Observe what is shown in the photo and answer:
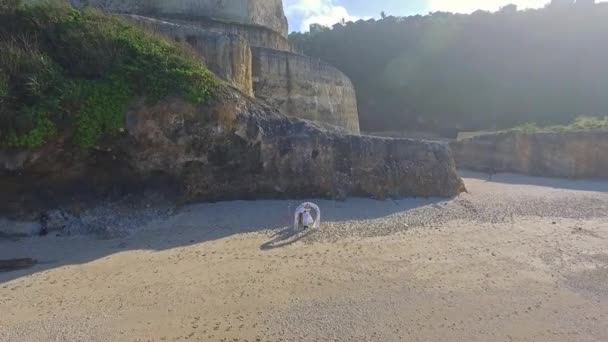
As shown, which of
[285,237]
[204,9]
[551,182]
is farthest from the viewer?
[551,182]

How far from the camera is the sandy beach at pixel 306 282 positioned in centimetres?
517

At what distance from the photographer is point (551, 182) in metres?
20.4

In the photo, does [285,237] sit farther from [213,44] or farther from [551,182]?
[551,182]

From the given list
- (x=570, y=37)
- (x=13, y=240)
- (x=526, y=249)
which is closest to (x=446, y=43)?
(x=570, y=37)

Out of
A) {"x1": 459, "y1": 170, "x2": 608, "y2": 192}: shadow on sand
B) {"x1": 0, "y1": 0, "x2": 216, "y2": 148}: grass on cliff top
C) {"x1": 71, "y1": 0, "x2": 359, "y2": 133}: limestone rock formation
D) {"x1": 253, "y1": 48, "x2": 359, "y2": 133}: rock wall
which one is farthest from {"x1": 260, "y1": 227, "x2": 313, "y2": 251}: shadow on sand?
{"x1": 459, "y1": 170, "x2": 608, "y2": 192}: shadow on sand

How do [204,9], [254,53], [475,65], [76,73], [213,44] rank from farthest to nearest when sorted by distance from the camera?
1. [475,65]
2. [204,9]
3. [254,53]
4. [213,44]
5. [76,73]

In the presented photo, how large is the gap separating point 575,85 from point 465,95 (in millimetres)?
10399

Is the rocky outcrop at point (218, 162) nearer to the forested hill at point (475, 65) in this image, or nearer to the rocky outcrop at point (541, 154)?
the rocky outcrop at point (541, 154)

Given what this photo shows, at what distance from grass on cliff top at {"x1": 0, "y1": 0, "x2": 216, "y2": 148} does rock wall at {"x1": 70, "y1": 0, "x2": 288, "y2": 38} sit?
7.02 meters

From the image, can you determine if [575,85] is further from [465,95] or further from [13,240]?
[13,240]

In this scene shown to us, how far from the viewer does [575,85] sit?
4503cm

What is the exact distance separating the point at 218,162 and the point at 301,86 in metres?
7.91

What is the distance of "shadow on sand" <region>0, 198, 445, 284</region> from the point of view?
716cm

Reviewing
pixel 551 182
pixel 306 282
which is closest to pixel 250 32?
pixel 306 282
